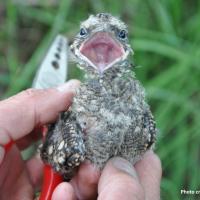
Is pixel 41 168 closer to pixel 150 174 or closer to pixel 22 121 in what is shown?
pixel 22 121

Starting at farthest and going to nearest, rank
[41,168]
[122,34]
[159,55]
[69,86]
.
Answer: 1. [159,55]
2. [41,168]
3. [69,86]
4. [122,34]

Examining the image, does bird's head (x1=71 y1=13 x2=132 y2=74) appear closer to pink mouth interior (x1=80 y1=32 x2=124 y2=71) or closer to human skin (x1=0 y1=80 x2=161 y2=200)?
pink mouth interior (x1=80 y1=32 x2=124 y2=71)

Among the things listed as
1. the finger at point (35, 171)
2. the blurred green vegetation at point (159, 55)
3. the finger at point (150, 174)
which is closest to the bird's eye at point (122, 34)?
the finger at point (150, 174)

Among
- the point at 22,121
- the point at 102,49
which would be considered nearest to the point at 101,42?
the point at 102,49

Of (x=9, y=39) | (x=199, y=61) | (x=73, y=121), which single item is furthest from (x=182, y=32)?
(x=73, y=121)

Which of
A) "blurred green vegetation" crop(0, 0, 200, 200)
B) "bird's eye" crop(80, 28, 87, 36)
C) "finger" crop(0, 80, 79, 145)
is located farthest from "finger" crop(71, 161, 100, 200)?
"blurred green vegetation" crop(0, 0, 200, 200)

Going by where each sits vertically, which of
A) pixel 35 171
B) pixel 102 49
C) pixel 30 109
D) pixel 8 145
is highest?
pixel 102 49
